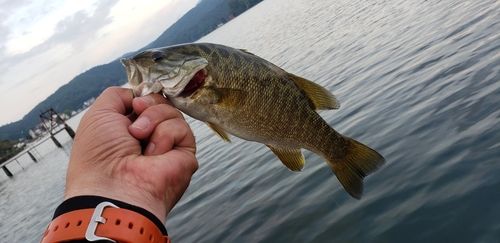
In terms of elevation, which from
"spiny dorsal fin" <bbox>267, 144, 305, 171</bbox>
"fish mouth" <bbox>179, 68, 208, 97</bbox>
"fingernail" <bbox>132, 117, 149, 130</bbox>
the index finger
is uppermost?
the index finger

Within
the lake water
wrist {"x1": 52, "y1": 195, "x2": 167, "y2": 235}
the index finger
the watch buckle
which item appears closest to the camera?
the watch buckle

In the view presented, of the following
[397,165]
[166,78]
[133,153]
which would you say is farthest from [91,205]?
[397,165]

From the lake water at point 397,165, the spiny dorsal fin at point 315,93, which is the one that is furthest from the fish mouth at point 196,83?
the lake water at point 397,165

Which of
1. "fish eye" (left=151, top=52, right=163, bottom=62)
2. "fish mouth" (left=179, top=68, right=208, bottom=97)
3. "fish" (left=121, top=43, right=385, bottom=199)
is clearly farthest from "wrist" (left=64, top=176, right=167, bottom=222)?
"fish eye" (left=151, top=52, right=163, bottom=62)

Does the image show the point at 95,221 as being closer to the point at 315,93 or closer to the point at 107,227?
the point at 107,227

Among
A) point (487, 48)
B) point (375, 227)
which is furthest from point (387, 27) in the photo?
point (375, 227)

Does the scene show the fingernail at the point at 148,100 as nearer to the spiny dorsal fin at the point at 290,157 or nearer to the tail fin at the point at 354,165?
the spiny dorsal fin at the point at 290,157

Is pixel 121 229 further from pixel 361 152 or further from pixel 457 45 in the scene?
pixel 457 45

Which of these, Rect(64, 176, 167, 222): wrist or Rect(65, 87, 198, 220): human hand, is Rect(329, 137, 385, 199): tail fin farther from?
Rect(64, 176, 167, 222): wrist
